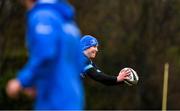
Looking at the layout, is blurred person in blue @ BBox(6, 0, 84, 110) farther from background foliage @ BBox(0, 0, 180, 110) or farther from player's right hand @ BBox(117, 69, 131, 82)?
background foliage @ BBox(0, 0, 180, 110)

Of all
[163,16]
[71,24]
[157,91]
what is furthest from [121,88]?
[71,24]

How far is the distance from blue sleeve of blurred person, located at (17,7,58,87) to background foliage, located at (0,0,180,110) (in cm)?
2823

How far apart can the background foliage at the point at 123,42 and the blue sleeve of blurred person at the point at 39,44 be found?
28232 mm

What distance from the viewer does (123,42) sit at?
34.9 m

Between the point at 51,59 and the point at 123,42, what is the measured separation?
30259mm

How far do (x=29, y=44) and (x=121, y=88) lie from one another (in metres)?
29.2

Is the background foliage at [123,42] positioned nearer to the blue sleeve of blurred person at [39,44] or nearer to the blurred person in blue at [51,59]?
the blurred person in blue at [51,59]

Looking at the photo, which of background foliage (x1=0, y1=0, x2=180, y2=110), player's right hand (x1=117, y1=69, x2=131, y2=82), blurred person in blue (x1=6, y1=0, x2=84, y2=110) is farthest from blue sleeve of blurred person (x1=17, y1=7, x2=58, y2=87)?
background foliage (x1=0, y1=0, x2=180, y2=110)

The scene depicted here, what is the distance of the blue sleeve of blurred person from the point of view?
15.4 feet

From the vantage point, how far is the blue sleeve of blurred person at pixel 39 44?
4705 millimetres

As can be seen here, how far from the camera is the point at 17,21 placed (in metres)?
33.9

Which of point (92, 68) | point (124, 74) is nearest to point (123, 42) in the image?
point (92, 68)

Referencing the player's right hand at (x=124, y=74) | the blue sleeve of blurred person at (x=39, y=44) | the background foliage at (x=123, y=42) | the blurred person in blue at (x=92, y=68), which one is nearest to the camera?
the blue sleeve of blurred person at (x=39, y=44)

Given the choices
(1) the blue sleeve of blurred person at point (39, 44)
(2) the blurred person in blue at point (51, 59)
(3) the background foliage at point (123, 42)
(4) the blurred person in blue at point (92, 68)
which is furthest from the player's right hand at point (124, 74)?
(3) the background foliage at point (123, 42)
